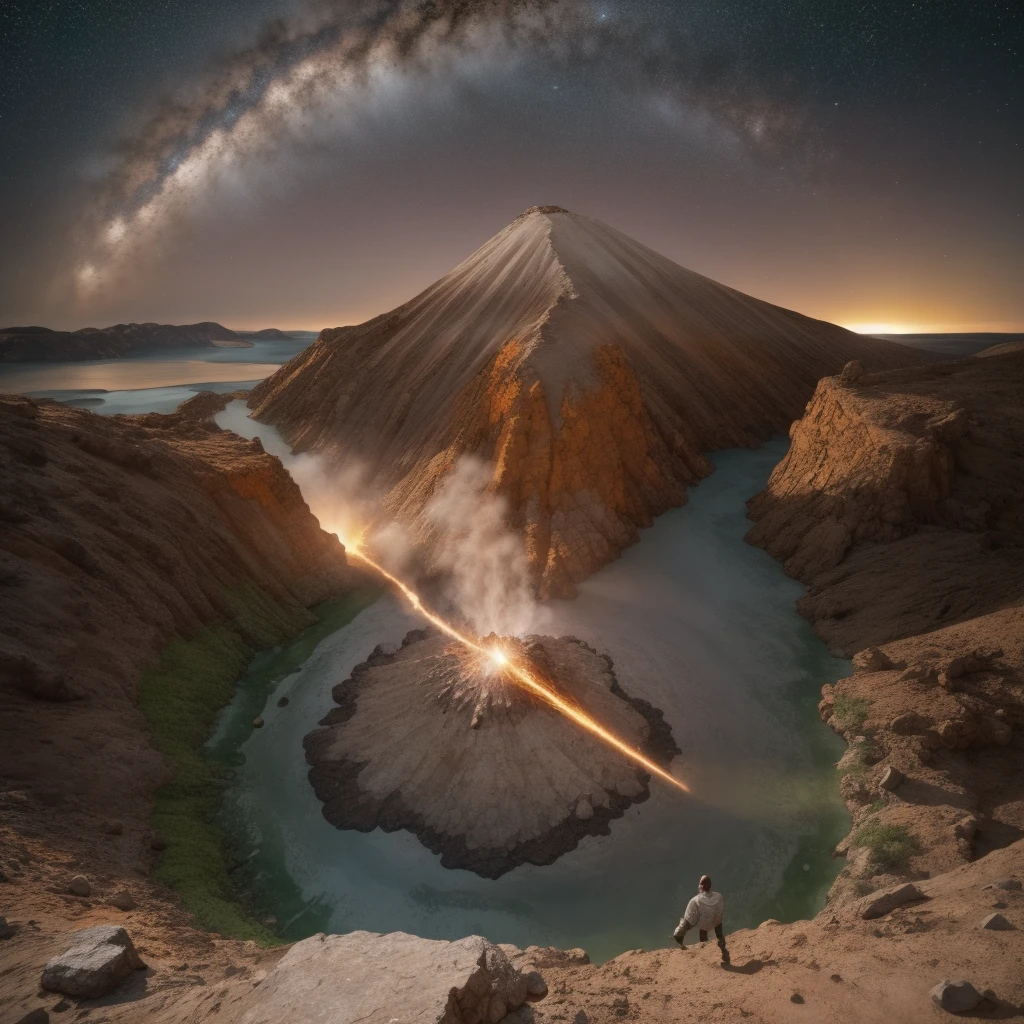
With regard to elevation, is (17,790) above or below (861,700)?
above

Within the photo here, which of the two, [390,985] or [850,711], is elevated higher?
[390,985]

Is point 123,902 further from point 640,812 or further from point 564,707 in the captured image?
point 640,812

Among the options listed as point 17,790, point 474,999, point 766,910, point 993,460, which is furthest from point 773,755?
point 17,790

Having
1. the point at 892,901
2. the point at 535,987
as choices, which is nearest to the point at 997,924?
the point at 892,901

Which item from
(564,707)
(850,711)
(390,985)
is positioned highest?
(390,985)

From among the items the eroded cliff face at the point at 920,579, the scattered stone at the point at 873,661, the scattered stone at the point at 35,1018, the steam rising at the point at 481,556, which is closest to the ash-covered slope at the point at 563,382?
the steam rising at the point at 481,556

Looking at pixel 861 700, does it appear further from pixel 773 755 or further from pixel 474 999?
pixel 474 999
